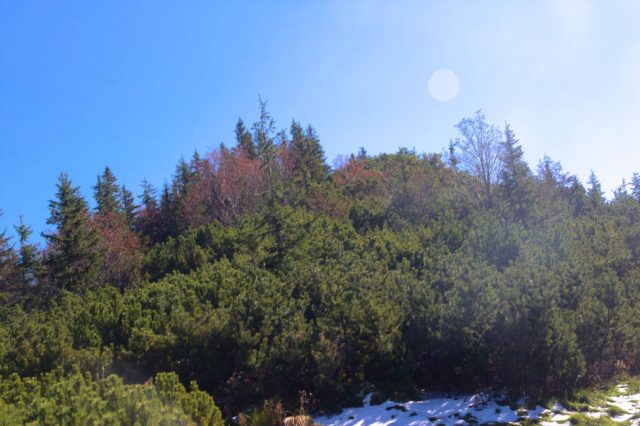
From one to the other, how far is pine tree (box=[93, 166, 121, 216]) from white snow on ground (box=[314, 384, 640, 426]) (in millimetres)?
37234

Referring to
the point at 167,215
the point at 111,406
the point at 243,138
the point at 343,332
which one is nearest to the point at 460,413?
the point at 343,332

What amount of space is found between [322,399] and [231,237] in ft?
35.0

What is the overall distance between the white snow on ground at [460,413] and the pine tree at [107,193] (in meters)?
37.2

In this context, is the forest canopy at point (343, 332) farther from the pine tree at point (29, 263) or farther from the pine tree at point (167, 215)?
the pine tree at point (167, 215)

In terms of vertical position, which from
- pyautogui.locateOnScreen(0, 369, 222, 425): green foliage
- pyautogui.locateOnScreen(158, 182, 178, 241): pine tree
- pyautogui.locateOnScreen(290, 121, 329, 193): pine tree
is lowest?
pyautogui.locateOnScreen(0, 369, 222, 425): green foliage

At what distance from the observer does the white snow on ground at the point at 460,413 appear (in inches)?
281

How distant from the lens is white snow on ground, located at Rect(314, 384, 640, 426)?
7.13 m

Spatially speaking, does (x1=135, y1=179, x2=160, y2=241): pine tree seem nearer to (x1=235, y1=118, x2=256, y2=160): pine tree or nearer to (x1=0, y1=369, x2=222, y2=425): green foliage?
(x1=235, y1=118, x2=256, y2=160): pine tree

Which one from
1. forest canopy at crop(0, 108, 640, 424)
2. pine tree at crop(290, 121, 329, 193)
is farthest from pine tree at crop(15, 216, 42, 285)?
pine tree at crop(290, 121, 329, 193)

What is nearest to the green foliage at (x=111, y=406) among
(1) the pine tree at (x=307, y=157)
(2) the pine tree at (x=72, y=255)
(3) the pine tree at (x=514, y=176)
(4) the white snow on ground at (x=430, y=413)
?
(4) the white snow on ground at (x=430, y=413)

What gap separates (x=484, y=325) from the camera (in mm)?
8086

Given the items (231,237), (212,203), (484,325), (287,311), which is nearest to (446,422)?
(484,325)

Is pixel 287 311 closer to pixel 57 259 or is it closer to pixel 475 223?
pixel 475 223

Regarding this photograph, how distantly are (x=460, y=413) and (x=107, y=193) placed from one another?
42353 mm
